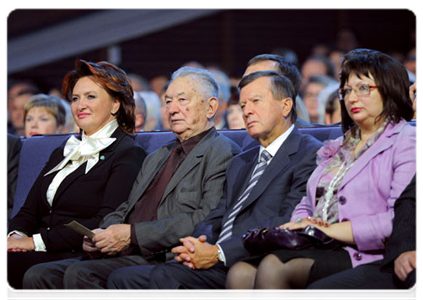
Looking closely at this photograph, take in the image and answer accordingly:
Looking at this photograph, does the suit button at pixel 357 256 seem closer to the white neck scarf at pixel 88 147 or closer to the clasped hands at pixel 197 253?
the clasped hands at pixel 197 253

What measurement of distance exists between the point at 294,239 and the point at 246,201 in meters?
0.47

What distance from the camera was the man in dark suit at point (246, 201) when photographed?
3.04 m

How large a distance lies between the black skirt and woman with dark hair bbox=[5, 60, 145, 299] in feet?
3.90

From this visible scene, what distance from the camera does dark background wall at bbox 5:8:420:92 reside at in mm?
9688

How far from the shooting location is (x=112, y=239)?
3.37 meters

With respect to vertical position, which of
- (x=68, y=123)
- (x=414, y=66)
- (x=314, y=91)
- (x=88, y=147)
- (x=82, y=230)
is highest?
(x=414, y=66)

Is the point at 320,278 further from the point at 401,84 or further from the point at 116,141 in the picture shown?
the point at 116,141

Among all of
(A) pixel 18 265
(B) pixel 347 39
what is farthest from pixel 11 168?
(B) pixel 347 39

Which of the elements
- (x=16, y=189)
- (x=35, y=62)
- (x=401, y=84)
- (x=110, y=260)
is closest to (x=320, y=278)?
(x=401, y=84)

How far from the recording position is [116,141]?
3910 millimetres

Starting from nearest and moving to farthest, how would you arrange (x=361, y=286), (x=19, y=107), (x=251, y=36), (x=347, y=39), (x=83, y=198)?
1. (x=361, y=286)
2. (x=83, y=198)
3. (x=19, y=107)
4. (x=347, y=39)
5. (x=251, y=36)

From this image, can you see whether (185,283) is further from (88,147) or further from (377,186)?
(88,147)

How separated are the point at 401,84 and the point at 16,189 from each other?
242 centimetres
